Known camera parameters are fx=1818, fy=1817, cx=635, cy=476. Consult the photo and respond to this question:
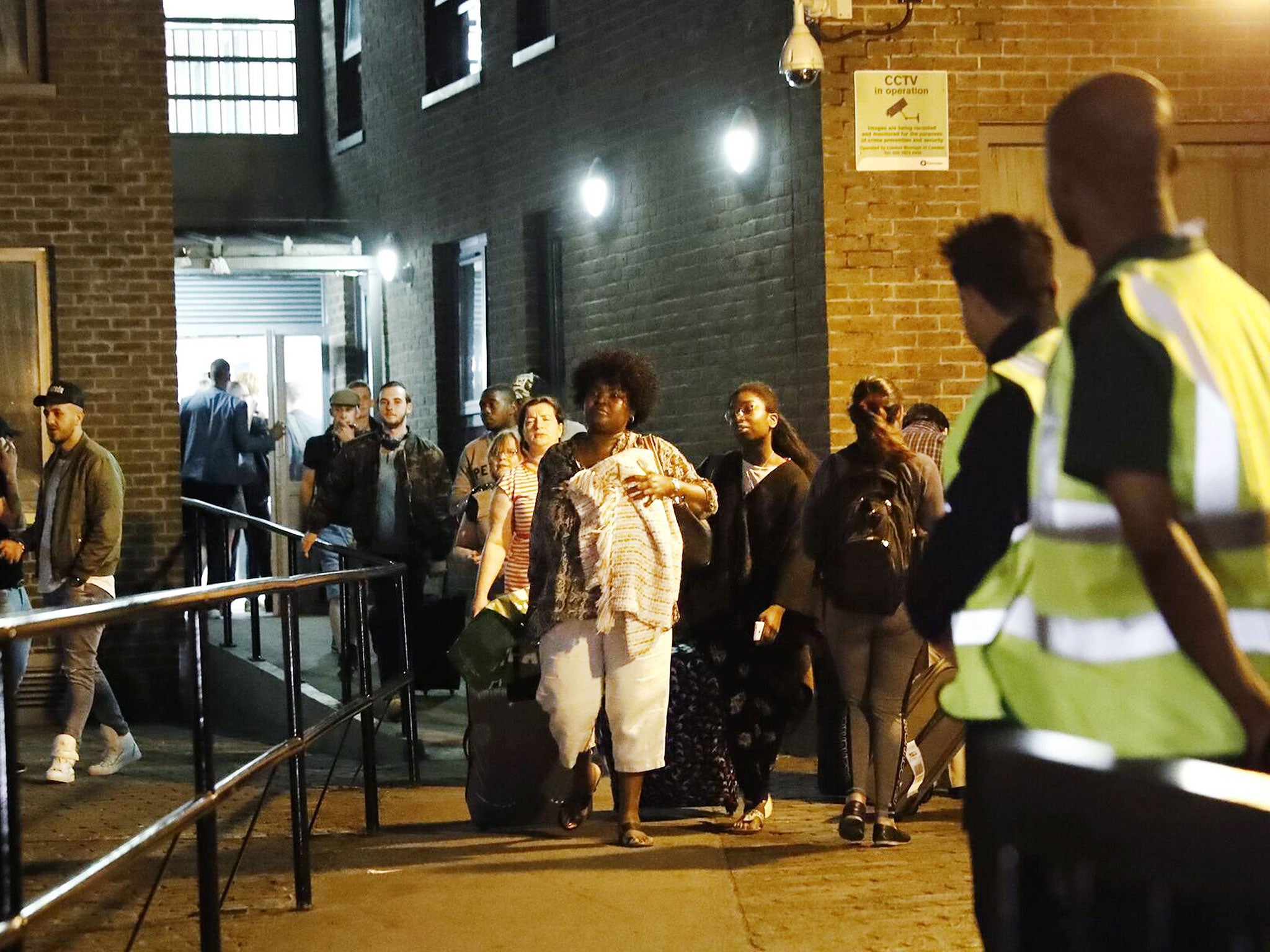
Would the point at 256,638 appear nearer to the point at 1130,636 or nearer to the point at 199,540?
the point at 199,540

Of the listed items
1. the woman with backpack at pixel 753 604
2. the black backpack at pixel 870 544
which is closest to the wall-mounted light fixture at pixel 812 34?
the woman with backpack at pixel 753 604

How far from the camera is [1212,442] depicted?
93.8 inches

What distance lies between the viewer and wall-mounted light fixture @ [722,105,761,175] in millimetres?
11375

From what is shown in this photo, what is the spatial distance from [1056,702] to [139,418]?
37.5ft

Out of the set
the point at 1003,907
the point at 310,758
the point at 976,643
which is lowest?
the point at 310,758

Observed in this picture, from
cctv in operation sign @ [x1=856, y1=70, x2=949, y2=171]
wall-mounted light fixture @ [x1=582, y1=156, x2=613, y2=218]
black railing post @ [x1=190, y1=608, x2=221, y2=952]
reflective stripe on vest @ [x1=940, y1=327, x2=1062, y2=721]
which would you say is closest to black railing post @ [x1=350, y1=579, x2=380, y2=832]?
black railing post @ [x1=190, y1=608, x2=221, y2=952]

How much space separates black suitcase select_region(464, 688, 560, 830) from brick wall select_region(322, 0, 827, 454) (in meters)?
3.21

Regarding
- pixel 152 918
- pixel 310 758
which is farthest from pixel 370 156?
pixel 152 918

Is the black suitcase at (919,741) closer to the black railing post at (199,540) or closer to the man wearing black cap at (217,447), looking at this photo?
the black railing post at (199,540)

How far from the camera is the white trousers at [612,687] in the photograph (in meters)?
7.58

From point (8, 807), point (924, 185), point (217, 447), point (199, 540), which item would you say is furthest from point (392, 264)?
point (8, 807)

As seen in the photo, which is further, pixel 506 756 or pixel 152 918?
pixel 506 756

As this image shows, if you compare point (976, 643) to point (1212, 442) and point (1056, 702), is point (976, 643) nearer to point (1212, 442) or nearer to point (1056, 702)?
point (1056, 702)

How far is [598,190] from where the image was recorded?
13.4 metres
